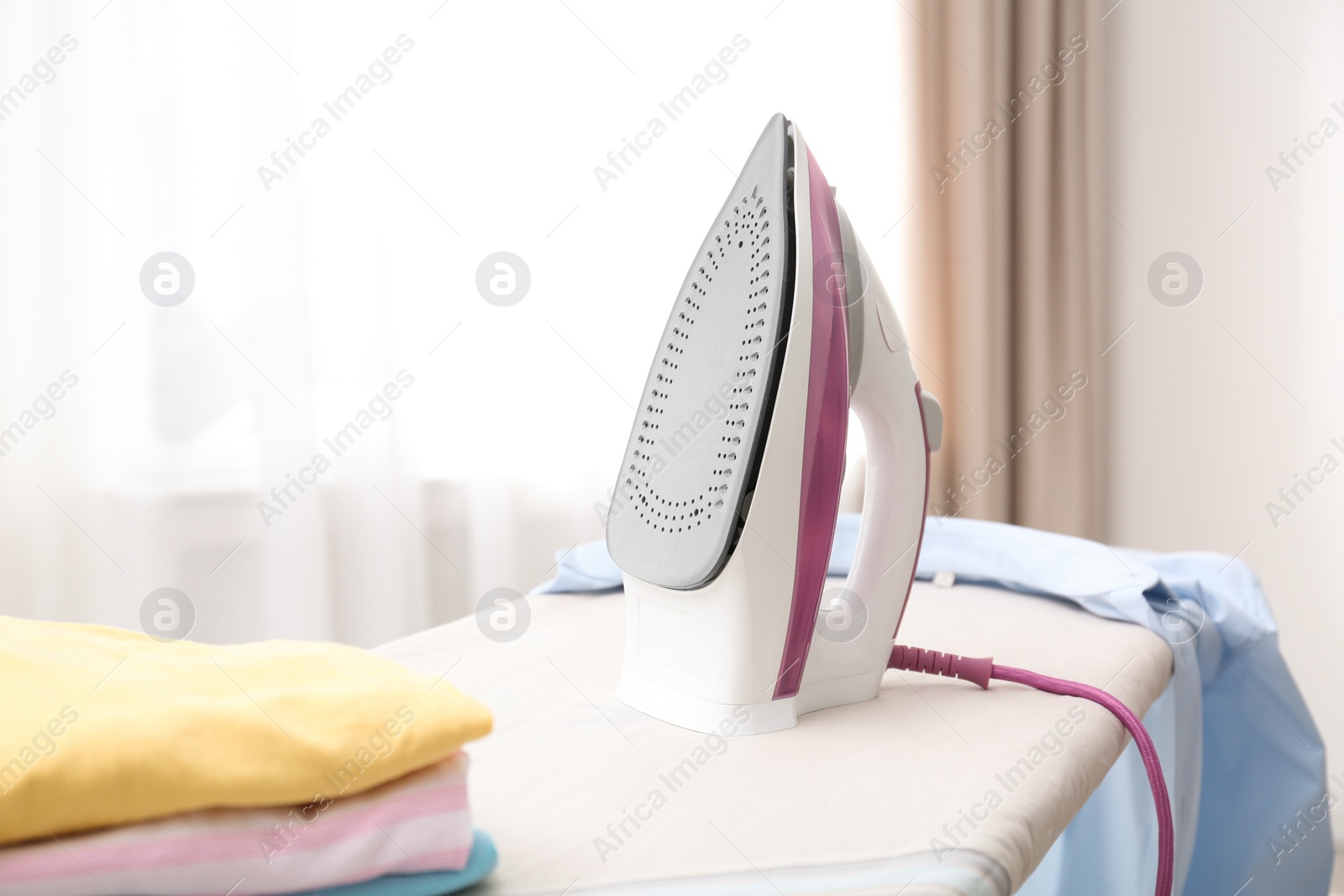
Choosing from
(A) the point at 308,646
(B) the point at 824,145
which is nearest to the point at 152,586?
(A) the point at 308,646

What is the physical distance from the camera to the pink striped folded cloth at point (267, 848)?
33 cm

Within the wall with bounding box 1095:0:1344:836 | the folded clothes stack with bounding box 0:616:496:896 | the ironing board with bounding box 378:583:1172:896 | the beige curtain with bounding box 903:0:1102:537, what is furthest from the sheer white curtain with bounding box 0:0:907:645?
the folded clothes stack with bounding box 0:616:496:896

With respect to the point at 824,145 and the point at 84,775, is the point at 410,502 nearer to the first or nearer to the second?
the point at 824,145

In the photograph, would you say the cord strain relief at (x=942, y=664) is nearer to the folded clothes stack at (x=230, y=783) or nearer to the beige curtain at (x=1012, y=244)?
the folded clothes stack at (x=230, y=783)

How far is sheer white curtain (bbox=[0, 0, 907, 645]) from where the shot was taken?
4.59 ft

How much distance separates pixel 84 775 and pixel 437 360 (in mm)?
1362

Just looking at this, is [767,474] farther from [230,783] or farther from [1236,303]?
[1236,303]

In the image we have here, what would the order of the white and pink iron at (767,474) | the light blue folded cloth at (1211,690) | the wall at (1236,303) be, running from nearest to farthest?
the white and pink iron at (767,474)
the light blue folded cloth at (1211,690)
the wall at (1236,303)

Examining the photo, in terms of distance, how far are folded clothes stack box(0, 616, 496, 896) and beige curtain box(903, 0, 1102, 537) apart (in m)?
1.67

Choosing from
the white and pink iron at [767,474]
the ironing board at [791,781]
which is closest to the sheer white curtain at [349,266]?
the ironing board at [791,781]

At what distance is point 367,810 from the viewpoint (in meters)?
0.37

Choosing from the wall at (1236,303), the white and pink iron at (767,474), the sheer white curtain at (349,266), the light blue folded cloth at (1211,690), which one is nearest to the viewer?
the white and pink iron at (767,474)

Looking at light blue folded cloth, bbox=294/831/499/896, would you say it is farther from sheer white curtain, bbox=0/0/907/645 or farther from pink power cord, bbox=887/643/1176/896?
sheer white curtain, bbox=0/0/907/645

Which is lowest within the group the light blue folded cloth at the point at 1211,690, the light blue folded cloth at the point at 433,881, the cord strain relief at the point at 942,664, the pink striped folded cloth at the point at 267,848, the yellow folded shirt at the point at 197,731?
the light blue folded cloth at the point at 1211,690
